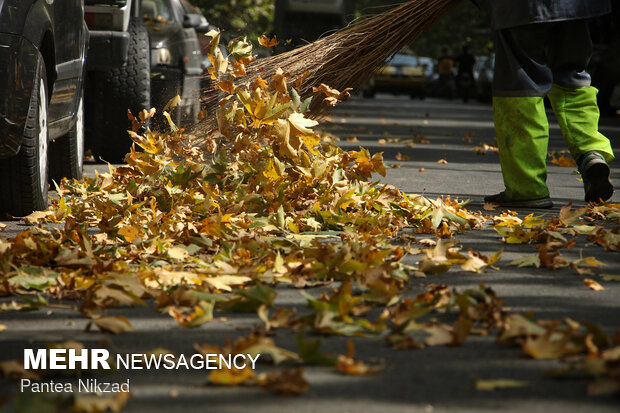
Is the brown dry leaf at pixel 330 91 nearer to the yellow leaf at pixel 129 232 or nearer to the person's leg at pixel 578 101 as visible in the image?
the person's leg at pixel 578 101

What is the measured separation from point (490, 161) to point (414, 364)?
723cm

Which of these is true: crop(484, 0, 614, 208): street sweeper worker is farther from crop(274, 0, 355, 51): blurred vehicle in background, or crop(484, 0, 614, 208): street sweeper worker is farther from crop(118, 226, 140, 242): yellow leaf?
crop(274, 0, 355, 51): blurred vehicle in background

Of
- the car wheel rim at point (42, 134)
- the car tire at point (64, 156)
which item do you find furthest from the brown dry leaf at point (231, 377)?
the car tire at point (64, 156)

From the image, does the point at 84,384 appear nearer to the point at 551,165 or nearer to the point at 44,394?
the point at 44,394

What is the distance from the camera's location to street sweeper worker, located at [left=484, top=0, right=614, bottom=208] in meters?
5.54

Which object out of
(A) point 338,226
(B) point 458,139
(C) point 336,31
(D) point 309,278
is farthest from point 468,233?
(B) point 458,139

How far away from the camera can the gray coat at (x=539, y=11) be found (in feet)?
18.0


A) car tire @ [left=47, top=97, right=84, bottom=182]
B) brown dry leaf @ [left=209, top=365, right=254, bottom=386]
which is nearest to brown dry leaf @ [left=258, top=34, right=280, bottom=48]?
car tire @ [left=47, top=97, right=84, bottom=182]

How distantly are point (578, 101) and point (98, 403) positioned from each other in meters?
4.12

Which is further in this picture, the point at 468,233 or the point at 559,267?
the point at 468,233

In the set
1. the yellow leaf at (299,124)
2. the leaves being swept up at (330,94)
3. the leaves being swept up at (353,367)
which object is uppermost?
the leaves being swept up at (330,94)

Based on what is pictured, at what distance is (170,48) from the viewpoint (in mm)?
10188

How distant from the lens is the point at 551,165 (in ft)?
30.4

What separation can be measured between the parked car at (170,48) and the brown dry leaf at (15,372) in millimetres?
6628
